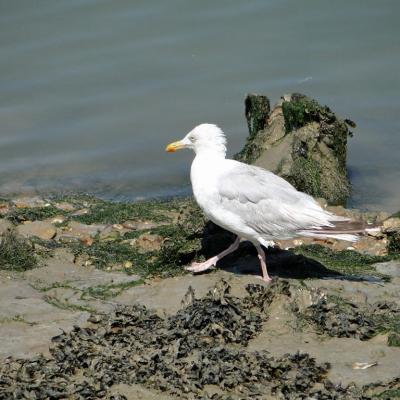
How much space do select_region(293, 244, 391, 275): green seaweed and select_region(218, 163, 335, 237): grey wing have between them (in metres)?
0.58

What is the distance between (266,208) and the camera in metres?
8.34

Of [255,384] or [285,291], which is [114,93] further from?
[255,384]

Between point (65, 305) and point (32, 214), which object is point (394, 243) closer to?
point (65, 305)

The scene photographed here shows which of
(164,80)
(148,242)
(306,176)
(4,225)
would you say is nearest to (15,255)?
(4,225)

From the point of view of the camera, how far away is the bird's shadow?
330 inches

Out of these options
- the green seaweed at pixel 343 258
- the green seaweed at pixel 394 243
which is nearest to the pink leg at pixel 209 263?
the green seaweed at pixel 343 258

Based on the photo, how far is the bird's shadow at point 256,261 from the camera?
8.38 m

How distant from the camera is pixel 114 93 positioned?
15.2 m

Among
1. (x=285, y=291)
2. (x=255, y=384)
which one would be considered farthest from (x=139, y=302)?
(x=255, y=384)

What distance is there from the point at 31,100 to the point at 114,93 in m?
1.44

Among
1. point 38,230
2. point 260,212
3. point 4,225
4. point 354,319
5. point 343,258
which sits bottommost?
point 343,258

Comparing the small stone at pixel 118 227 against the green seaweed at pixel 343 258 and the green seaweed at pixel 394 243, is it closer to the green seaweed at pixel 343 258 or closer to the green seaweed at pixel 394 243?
the green seaweed at pixel 343 258

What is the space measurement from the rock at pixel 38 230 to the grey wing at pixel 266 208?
87.3 inches

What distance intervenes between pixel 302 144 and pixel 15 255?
4612 millimetres
